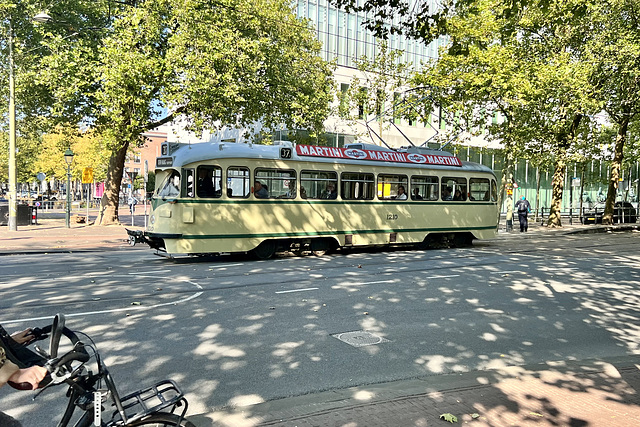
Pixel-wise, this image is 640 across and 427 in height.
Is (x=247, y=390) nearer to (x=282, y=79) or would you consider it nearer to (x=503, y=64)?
(x=282, y=79)

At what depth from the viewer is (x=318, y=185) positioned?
15.8 m

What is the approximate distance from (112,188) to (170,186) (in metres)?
12.9

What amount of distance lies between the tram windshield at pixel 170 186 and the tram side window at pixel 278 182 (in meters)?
2.13

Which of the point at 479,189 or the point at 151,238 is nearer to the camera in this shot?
the point at 151,238

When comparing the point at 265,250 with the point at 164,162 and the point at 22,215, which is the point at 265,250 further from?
the point at 22,215

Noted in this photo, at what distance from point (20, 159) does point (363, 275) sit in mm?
54317

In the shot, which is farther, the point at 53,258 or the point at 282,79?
the point at 282,79

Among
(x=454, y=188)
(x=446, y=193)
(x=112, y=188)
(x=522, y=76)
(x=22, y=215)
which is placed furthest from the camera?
(x=22, y=215)

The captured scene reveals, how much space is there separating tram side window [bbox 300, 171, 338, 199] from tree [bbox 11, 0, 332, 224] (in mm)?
5734

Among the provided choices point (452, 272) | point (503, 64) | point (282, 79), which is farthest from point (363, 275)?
point (503, 64)

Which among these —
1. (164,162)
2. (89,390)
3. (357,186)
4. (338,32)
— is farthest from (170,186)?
(338,32)

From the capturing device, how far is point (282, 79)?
76.4 ft

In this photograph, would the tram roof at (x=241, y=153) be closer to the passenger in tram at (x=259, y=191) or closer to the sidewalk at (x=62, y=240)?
the passenger in tram at (x=259, y=191)

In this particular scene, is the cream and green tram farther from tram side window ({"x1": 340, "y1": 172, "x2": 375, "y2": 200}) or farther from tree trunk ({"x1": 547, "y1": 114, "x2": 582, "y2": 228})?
tree trunk ({"x1": 547, "y1": 114, "x2": 582, "y2": 228})
